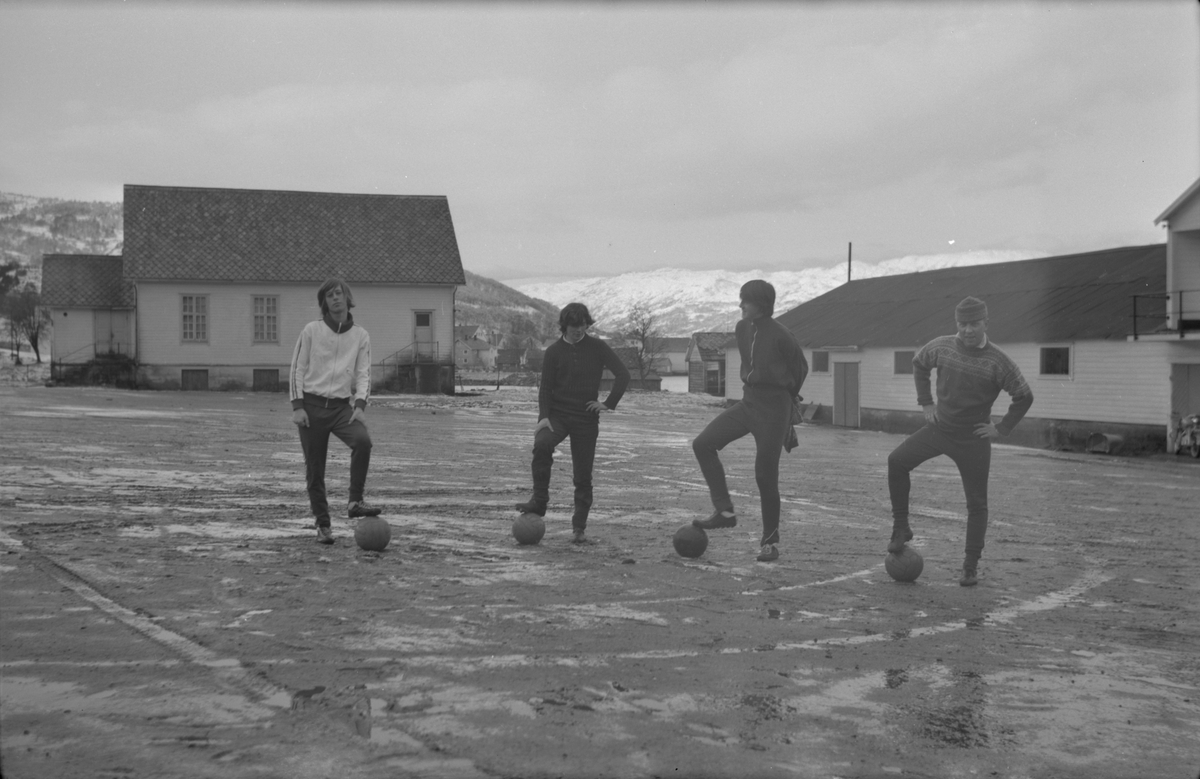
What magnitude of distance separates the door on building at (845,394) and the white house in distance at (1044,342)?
5cm

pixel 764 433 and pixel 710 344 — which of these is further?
pixel 710 344

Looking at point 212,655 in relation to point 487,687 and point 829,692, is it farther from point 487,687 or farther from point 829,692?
point 829,692

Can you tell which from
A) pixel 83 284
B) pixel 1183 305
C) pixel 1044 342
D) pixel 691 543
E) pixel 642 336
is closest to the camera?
pixel 691 543

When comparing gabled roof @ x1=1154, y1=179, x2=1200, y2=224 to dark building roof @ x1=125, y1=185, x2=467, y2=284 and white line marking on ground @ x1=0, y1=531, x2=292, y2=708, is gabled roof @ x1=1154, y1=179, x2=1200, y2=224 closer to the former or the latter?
white line marking on ground @ x1=0, y1=531, x2=292, y2=708

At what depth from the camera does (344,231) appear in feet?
170

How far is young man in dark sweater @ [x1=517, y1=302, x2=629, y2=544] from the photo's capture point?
32.1 ft

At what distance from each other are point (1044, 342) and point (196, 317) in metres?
34.4

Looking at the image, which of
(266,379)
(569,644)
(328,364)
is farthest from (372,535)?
(266,379)

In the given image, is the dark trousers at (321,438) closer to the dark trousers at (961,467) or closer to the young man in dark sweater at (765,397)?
the young man in dark sweater at (765,397)

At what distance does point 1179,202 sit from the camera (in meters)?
28.2

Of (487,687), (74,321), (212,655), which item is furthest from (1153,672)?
(74,321)

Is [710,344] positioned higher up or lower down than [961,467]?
higher up

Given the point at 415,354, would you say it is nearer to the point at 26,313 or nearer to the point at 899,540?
the point at 899,540

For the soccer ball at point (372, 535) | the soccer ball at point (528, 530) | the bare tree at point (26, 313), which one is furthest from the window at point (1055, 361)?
the bare tree at point (26, 313)
